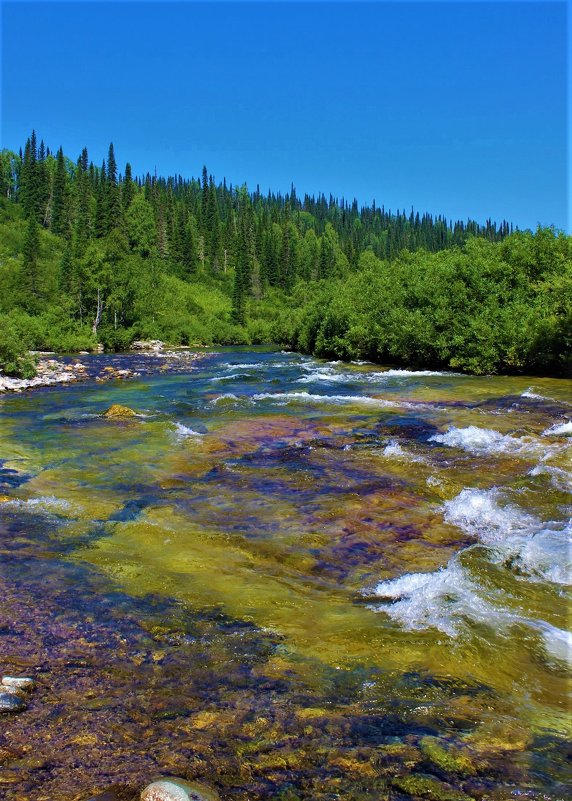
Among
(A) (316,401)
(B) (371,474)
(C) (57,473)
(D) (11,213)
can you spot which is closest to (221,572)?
(B) (371,474)

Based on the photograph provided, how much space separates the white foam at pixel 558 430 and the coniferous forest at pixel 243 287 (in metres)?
11.4

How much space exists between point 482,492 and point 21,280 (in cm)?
6214

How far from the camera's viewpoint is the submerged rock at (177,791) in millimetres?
2768

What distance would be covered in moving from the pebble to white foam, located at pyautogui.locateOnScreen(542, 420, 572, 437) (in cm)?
1217

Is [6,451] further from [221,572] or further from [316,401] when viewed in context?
[316,401]

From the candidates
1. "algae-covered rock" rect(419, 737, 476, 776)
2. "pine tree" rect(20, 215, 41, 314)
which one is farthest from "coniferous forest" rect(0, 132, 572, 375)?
"algae-covered rock" rect(419, 737, 476, 776)

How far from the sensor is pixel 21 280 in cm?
6000

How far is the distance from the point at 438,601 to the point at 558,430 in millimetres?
9272

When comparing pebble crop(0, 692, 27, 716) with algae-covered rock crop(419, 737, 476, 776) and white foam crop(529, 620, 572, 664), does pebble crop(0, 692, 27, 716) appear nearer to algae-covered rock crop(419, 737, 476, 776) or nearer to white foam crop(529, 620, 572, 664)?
algae-covered rock crop(419, 737, 476, 776)

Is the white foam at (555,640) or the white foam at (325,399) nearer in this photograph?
the white foam at (555,640)

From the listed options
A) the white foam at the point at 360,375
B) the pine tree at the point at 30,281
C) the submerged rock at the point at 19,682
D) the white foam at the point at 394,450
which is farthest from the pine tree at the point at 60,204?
the submerged rock at the point at 19,682

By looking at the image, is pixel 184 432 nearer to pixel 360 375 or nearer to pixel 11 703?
pixel 11 703

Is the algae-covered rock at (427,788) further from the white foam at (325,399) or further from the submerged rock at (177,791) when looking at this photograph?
the white foam at (325,399)

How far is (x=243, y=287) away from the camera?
3605 inches
